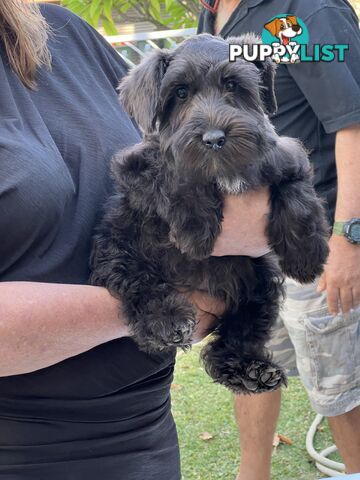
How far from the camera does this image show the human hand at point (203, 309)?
2.24 metres

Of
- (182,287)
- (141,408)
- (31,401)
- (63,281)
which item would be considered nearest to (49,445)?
(31,401)

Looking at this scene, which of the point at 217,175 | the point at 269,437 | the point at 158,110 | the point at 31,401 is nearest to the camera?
the point at 31,401

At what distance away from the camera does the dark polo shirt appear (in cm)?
331

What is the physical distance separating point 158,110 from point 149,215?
0.34 meters

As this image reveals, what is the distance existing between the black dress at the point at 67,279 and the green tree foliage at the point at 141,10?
88.2 inches

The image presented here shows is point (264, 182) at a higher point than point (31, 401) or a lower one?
higher

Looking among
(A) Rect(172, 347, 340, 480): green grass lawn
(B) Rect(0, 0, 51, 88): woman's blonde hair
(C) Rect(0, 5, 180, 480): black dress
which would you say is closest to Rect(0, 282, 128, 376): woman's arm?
(C) Rect(0, 5, 180, 480): black dress

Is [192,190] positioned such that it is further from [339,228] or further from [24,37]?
[339,228]

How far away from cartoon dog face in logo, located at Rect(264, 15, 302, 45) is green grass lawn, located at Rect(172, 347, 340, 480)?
8.96ft

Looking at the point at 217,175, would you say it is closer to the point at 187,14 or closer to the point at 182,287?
the point at 182,287

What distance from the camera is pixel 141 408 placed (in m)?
1.98

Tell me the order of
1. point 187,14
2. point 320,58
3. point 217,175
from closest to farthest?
point 217,175, point 320,58, point 187,14

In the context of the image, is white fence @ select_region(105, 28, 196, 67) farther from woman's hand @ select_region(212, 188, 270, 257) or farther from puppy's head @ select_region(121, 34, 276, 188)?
woman's hand @ select_region(212, 188, 270, 257)

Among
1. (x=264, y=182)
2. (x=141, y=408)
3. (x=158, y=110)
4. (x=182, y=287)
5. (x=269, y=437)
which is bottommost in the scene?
(x=269, y=437)
